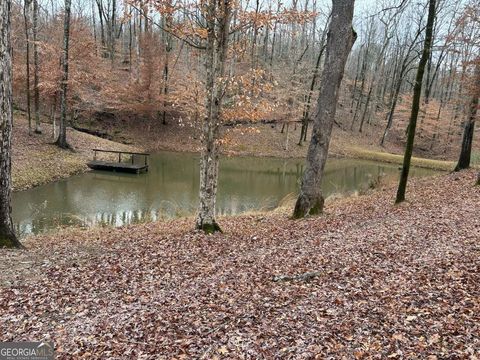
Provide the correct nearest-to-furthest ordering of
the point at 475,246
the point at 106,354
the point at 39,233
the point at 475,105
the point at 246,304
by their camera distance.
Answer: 1. the point at 106,354
2. the point at 246,304
3. the point at 475,246
4. the point at 39,233
5. the point at 475,105

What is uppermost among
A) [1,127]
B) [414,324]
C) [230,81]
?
[230,81]

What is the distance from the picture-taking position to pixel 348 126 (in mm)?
42062

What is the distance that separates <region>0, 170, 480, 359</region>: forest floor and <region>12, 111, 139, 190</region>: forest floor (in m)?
8.68

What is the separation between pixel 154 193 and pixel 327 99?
972 centimetres

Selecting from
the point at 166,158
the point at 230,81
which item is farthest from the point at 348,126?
the point at 230,81

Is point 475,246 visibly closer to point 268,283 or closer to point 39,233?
point 268,283

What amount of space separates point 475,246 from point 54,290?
6.93 metres

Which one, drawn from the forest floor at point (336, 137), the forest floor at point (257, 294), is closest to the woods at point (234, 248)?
the forest floor at point (257, 294)

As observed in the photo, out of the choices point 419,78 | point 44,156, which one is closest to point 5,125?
point 419,78

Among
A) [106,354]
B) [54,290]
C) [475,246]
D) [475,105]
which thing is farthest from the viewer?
[475,105]

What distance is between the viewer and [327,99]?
918 cm

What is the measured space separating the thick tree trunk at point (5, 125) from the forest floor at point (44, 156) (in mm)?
8832

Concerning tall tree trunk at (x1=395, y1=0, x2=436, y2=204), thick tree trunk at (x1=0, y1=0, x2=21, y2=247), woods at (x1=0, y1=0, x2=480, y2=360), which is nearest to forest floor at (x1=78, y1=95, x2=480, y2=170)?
woods at (x1=0, y1=0, x2=480, y2=360)

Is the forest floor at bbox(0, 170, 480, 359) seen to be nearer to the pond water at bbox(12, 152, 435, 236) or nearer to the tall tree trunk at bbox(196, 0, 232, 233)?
the tall tree trunk at bbox(196, 0, 232, 233)
